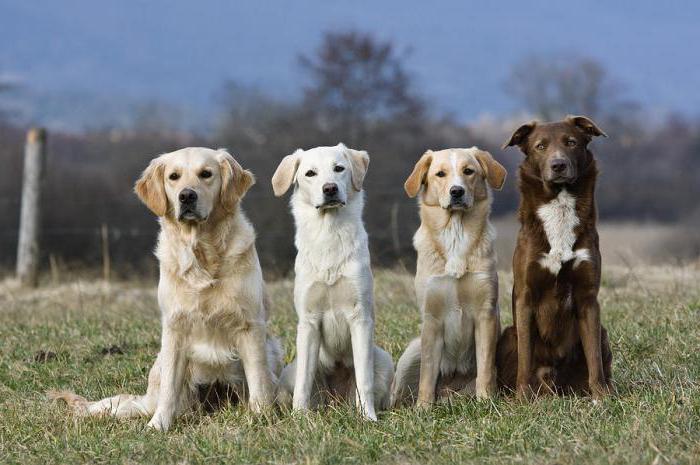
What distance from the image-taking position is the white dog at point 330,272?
5043mm

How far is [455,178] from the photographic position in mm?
5223

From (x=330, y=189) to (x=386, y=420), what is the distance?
122 cm

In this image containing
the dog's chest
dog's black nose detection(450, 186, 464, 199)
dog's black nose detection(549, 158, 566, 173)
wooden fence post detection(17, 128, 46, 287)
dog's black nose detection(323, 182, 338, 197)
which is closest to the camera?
dog's black nose detection(549, 158, 566, 173)

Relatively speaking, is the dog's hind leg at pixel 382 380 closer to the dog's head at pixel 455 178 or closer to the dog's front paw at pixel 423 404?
the dog's front paw at pixel 423 404

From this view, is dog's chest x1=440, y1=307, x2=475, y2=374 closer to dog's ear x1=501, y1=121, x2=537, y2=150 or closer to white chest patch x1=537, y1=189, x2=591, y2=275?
white chest patch x1=537, y1=189, x2=591, y2=275

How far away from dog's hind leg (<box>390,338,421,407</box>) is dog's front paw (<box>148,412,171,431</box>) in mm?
1288

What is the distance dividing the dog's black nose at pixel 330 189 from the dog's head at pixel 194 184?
48 centimetres

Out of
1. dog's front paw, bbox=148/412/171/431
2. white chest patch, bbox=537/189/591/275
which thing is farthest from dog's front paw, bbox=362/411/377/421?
white chest patch, bbox=537/189/591/275

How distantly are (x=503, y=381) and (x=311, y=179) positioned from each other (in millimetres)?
1550

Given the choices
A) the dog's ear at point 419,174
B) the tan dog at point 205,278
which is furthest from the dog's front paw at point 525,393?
the tan dog at point 205,278

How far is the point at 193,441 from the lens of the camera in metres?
4.55

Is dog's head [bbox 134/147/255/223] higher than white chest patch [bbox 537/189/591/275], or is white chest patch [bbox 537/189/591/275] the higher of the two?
dog's head [bbox 134/147/255/223]

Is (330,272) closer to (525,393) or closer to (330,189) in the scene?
(330,189)

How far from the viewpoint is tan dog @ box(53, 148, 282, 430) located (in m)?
5.09
